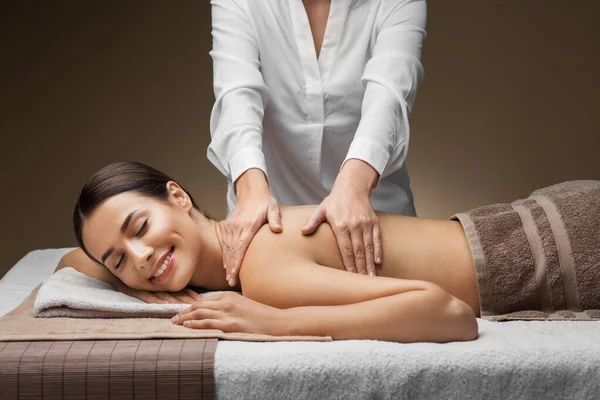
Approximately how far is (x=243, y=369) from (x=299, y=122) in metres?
1.03

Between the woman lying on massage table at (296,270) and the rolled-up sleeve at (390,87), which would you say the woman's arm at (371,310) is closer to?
the woman lying on massage table at (296,270)

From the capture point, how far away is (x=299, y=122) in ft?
8.36

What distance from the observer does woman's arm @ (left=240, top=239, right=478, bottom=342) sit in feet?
5.78

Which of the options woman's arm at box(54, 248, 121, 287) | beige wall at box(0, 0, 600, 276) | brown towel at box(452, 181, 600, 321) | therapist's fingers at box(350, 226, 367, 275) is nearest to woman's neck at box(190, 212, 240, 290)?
woman's arm at box(54, 248, 121, 287)

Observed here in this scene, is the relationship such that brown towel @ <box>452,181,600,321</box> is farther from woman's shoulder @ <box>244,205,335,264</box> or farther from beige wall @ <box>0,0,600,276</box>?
beige wall @ <box>0,0,600,276</box>

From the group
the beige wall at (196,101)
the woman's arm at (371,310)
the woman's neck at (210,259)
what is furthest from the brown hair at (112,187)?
the beige wall at (196,101)

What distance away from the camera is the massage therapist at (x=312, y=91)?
7.42ft

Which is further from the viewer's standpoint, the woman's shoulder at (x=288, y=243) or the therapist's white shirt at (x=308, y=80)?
the therapist's white shirt at (x=308, y=80)

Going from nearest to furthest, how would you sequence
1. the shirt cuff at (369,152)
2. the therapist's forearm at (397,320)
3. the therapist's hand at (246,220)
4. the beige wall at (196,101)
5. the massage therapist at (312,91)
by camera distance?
the therapist's forearm at (397,320) < the therapist's hand at (246,220) < the shirt cuff at (369,152) < the massage therapist at (312,91) < the beige wall at (196,101)

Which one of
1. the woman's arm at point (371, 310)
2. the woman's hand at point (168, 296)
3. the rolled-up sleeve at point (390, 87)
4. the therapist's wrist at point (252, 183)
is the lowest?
the woman's hand at point (168, 296)

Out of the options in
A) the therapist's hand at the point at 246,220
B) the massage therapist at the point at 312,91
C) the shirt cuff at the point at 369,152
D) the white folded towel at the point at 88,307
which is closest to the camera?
the white folded towel at the point at 88,307

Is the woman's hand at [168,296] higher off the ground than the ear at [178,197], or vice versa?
the ear at [178,197]

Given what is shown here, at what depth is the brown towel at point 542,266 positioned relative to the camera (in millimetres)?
2027

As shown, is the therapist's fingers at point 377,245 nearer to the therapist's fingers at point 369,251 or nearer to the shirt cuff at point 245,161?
the therapist's fingers at point 369,251
